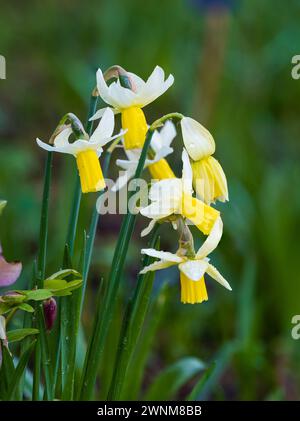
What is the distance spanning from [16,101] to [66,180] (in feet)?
4.72

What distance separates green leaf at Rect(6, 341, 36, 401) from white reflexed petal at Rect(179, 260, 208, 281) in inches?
9.4

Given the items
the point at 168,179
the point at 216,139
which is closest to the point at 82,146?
the point at 168,179

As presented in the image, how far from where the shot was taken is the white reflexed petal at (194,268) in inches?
42.9

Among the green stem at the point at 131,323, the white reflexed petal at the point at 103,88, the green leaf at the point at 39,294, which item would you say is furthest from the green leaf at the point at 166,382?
the white reflexed petal at the point at 103,88

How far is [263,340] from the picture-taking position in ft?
7.43

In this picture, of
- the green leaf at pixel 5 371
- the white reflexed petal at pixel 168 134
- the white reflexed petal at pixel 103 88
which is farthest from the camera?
the white reflexed petal at pixel 168 134

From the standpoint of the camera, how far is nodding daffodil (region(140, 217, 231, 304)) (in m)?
1.10

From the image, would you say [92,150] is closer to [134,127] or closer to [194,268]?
[134,127]

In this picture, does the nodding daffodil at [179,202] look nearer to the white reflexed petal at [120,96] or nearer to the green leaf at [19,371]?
the white reflexed petal at [120,96]

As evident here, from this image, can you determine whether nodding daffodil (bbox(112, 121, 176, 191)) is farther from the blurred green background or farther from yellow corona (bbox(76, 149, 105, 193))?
the blurred green background

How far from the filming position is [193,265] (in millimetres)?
1112

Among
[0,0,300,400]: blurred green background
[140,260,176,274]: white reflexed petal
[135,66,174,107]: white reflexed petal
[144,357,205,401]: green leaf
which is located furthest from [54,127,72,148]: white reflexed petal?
[144,357,205,401]: green leaf
